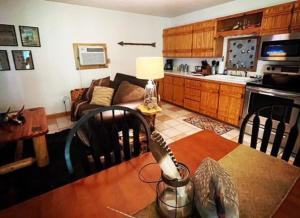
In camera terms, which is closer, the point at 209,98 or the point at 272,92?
the point at 272,92

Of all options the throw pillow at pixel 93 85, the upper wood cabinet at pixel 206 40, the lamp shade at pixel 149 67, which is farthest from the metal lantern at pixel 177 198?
the upper wood cabinet at pixel 206 40

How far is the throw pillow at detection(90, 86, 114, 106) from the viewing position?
11.0ft

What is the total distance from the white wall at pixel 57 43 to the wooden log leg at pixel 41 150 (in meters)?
1.96

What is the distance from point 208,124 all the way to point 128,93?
68.5 inches

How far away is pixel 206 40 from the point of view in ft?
12.6

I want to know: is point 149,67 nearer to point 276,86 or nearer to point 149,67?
point 149,67

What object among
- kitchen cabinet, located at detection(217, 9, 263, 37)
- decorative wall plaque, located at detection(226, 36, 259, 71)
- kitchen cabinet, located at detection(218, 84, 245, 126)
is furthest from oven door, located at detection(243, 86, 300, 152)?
kitchen cabinet, located at detection(217, 9, 263, 37)

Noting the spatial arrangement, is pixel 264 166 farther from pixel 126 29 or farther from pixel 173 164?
pixel 126 29

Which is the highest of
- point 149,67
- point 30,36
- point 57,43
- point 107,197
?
point 30,36

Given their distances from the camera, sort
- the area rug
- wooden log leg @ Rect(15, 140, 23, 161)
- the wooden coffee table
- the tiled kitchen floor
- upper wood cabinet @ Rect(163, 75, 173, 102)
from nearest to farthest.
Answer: the wooden coffee table < wooden log leg @ Rect(15, 140, 23, 161) < the tiled kitchen floor < the area rug < upper wood cabinet @ Rect(163, 75, 173, 102)

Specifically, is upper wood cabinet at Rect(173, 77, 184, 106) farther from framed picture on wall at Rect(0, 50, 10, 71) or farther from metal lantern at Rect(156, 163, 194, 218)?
metal lantern at Rect(156, 163, 194, 218)

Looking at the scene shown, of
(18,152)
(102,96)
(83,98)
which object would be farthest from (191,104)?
(18,152)

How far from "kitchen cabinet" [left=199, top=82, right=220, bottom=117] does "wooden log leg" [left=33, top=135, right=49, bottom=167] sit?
3.01m

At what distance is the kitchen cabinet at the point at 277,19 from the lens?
101 inches
